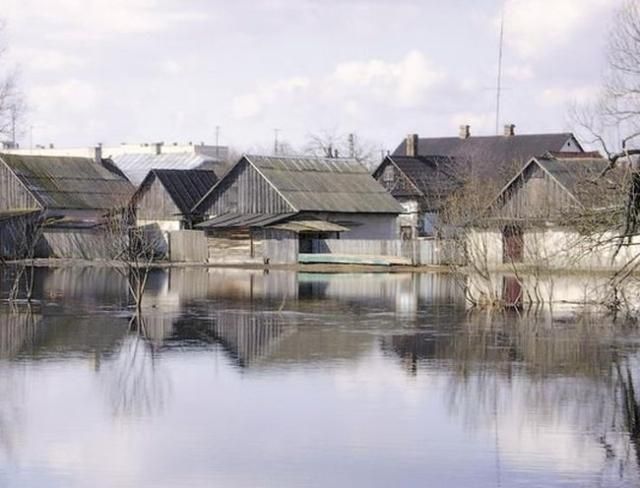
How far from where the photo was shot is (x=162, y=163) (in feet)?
343

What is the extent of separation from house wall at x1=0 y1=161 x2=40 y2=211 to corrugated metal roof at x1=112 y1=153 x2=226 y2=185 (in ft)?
89.6

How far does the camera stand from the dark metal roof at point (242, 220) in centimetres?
6494

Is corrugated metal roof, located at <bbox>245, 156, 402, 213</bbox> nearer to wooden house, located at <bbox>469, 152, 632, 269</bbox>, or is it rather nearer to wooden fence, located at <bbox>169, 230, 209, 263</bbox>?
wooden fence, located at <bbox>169, 230, 209, 263</bbox>

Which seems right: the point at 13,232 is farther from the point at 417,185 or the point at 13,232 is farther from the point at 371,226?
the point at 417,185

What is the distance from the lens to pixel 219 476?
1506cm

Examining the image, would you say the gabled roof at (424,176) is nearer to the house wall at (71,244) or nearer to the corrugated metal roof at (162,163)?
the house wall at (71,244)

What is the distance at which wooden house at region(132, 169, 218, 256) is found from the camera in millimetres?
71625

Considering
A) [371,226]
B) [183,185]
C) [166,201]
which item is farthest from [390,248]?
[183,185]

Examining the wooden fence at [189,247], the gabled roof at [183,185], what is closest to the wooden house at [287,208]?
the wooden fence at [189,247]

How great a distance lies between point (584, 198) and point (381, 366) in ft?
23.5

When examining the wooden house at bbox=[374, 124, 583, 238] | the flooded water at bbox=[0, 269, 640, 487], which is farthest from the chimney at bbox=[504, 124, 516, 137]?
the flooded water at bbox=[0, 269, 640, 487]

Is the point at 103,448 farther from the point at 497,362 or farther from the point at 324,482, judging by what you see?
the point at 497,362

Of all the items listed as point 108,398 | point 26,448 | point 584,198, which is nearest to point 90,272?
point 584,198

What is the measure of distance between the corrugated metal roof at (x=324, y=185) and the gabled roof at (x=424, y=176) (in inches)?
275
